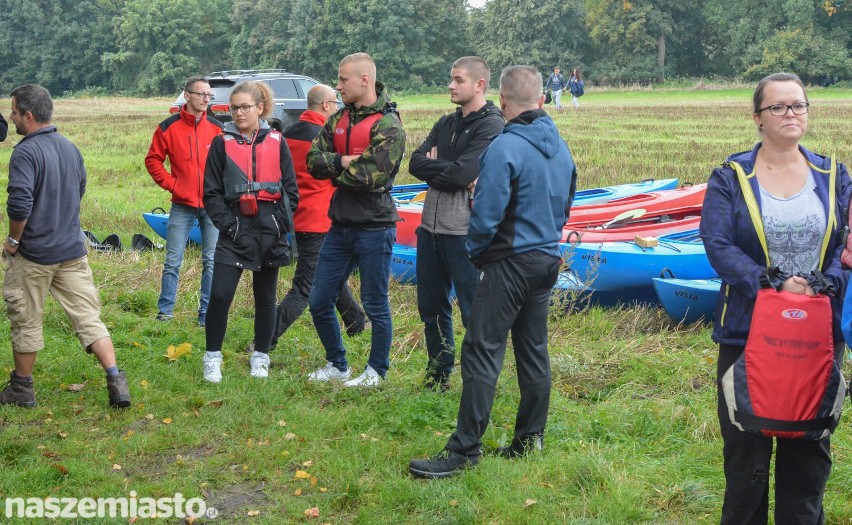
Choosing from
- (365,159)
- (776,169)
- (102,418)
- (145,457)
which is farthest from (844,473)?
(102,418)

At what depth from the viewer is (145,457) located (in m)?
4.72

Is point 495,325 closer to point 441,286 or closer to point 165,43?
point 441,286

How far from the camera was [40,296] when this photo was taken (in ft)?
17.4

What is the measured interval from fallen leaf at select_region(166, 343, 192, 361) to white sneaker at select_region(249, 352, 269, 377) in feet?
1.71

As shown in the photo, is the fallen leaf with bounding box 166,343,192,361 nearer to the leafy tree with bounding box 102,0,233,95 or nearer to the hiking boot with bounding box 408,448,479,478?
the hiking boot with bounding box 408,448,479,478

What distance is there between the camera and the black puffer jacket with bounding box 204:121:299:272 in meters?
5.58

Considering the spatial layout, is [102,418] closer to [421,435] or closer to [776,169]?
[421,435]

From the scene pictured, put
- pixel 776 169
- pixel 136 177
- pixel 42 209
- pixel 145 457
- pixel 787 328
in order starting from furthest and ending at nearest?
pixel 136 177
pixel 42 209
pixel 145 457
pixel 776 169
pixel 787 328

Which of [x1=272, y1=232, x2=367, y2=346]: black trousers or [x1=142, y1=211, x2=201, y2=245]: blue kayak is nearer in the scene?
[x1=272, y1=232, x2=367, y2=346]: black trousers

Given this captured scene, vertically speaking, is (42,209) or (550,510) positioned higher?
(42,209)

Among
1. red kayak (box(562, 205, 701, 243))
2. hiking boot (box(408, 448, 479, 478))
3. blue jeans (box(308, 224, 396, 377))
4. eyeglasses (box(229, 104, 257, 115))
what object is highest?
eyeglasses (box(229, 104, 257, 115))

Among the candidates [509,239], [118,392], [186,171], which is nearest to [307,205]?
[186,171]

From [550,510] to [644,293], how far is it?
14.3 feet

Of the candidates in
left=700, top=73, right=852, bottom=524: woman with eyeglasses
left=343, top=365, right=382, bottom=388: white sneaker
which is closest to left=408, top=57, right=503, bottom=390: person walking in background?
left=343, top=365, right=382, bottom=388: white sneaker
